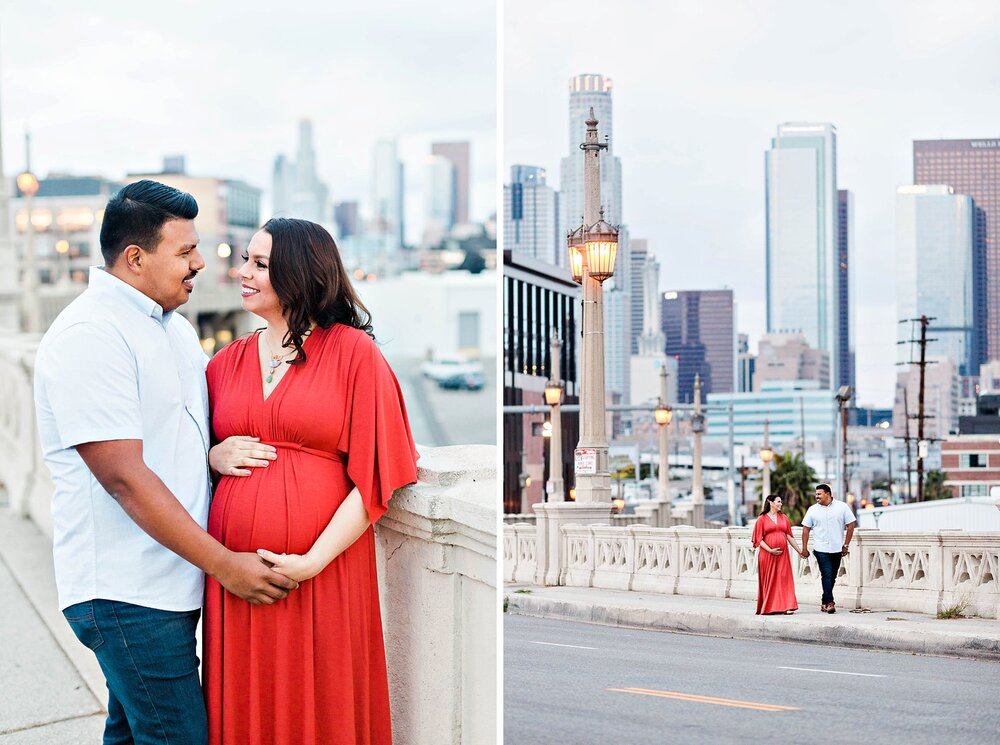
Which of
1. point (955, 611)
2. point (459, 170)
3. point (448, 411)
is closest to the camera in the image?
point (955, 611)

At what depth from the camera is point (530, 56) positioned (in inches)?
168

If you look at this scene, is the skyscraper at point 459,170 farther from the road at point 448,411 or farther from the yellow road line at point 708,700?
the yellow road line at point 708,700

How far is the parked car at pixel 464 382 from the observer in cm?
10069

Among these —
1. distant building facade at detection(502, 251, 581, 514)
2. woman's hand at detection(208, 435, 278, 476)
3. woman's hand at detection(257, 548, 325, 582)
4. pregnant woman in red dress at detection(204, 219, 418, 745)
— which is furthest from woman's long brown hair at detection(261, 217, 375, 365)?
distant building facade at detection(502, 251, 581, 514)

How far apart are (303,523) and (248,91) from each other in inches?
6760

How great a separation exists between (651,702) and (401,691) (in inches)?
47.5

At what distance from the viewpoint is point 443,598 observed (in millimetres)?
2797

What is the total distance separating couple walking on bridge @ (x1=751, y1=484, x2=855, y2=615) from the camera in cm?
368

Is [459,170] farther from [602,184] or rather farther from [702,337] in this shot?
[702,337]

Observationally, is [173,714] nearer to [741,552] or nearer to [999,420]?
[741,552]

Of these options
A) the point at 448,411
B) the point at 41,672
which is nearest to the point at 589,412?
the point at 41,672

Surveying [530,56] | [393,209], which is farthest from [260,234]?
[393,209]

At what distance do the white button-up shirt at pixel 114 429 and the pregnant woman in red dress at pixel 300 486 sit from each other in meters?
0.09

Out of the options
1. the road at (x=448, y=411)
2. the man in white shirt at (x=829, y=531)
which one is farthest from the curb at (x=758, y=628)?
the road at (x=448, y=411)
